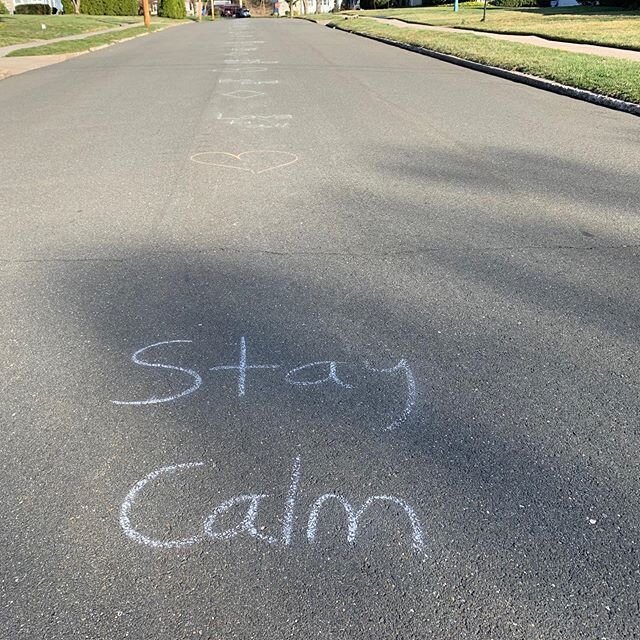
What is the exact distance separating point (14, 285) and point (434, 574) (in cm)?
332

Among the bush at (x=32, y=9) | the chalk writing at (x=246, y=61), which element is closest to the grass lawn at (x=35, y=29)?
the chalk writing at (x=246, y=61)

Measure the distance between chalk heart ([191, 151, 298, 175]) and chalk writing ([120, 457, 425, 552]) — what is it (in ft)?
16.0

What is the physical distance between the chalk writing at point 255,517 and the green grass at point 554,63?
9587 millimetres

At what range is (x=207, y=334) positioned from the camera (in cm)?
348

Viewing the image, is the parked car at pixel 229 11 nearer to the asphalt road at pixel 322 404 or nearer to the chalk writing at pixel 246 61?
the chalk writing at pixel 246 61

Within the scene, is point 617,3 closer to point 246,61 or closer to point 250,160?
point 246,61

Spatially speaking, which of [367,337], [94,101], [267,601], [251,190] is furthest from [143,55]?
[267,601]

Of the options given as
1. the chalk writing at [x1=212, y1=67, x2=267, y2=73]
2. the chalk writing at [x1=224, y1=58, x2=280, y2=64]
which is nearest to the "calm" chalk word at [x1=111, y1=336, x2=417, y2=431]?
the chalk writing at [x1=212, y1=67, x2=267, y2=73]

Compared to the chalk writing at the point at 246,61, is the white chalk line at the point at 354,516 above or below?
below

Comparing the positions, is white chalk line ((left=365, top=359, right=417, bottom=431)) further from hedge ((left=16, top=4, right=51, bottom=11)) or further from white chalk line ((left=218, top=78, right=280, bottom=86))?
hedge ((left=16, top=4, right=51, bottom=11))

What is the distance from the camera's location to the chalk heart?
6.94 meters

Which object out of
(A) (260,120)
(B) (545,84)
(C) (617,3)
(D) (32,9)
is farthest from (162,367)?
(D) (32,9)

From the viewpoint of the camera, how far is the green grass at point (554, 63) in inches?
425

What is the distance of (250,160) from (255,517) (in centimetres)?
558
